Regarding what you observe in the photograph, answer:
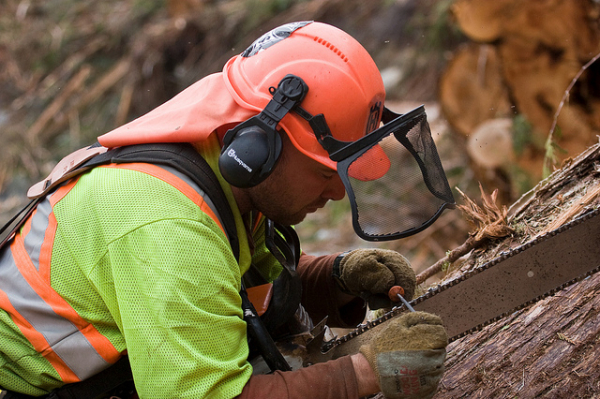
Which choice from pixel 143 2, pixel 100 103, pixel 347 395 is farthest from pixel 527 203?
pixel 143 2

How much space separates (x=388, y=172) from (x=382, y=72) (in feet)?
18.9

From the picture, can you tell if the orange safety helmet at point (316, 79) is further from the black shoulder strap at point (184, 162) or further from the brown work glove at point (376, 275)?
the brown work glove at point (376, 275)

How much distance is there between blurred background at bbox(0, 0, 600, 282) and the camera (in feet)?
13.3

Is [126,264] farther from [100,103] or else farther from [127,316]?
[100,103]

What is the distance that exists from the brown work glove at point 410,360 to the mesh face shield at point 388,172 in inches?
14.1

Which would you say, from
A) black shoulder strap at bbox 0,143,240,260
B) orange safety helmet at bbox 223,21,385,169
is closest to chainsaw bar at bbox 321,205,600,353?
orange safety helmet at bbox 223,21,385,169

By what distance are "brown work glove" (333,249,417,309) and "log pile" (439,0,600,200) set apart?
1716 millimetres

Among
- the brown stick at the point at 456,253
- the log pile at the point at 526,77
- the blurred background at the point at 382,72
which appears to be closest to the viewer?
the brown stick at the point at 456,253

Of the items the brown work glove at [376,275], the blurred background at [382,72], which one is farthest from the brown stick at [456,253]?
the blurred background at [382,72]

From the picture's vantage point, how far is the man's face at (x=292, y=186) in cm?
187

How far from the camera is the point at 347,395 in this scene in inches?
67.1

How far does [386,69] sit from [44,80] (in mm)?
6108

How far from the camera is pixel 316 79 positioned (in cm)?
176

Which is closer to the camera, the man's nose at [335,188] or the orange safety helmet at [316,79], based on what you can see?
the orange safety helmet at [316,79]
